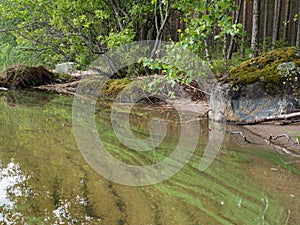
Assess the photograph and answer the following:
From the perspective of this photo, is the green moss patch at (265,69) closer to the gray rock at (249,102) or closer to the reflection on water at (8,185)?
the gray rock at (249,102)

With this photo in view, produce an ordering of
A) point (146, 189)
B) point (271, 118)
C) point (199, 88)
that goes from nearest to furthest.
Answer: point (146, 189) → point (271, 118) → point (199, 88)

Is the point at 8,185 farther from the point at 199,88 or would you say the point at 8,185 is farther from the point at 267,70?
the point at 199,88

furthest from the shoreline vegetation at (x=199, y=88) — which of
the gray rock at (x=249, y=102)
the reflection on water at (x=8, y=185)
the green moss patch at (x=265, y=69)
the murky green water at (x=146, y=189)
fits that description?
the reflection on water at (x=8, y=185)

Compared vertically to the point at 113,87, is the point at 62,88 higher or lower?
lower

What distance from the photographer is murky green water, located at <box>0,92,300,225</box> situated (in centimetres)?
173

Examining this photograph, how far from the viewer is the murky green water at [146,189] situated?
173cm

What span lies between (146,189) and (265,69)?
10.6ft

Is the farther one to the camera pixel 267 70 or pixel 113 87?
pixel 113 87

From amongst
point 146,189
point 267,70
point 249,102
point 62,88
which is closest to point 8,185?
point 146,189

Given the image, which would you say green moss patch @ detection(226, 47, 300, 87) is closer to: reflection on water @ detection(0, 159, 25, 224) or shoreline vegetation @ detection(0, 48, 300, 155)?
shoreline vegetation @ detection(0, 48, 300, 155)

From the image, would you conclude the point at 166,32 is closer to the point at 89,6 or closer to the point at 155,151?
the point at 89,6

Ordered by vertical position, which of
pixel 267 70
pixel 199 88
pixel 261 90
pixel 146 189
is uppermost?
pixel 267 70

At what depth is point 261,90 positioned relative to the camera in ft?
14.4

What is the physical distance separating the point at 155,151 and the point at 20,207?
60.1 inches
